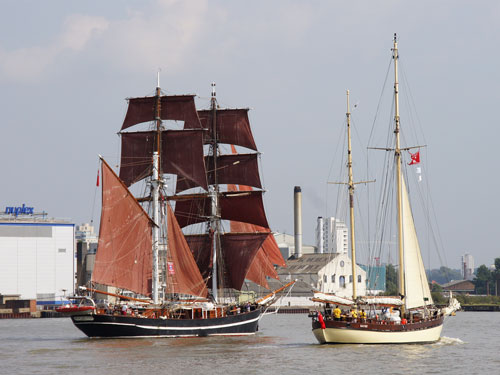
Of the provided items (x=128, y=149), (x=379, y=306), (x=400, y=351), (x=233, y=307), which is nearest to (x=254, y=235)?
(x=233, y=307)

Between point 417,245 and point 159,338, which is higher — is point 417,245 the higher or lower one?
the higher one

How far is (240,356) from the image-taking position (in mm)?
56844

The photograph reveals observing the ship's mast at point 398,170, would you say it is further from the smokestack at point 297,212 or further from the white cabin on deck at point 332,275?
the smokestack at point 297,212

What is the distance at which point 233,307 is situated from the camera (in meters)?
79.1

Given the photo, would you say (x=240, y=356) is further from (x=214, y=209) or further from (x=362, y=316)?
(x=214, y=209)

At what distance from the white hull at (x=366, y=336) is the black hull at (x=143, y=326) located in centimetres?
1581

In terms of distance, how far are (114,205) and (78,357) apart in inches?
718

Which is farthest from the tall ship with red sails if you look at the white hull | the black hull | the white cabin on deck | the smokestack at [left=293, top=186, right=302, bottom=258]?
the smokestack at [left=293, top=186, right=302, bottom=258]

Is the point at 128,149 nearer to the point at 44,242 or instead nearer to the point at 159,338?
the point at 159,338

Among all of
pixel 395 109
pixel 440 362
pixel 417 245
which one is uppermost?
pixel 395 109

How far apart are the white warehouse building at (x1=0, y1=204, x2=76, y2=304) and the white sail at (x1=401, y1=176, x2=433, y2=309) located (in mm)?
90667

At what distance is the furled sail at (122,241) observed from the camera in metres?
71.3

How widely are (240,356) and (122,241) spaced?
19.7 metres

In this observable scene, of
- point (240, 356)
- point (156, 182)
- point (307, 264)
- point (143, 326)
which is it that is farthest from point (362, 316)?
point (307, 264)
